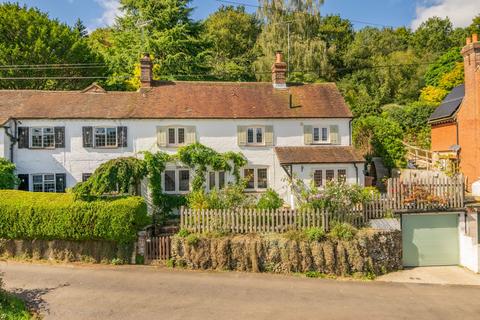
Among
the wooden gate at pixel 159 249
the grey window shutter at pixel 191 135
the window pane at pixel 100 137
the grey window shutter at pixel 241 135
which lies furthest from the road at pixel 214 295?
the grey window shutter at pixel 241 135

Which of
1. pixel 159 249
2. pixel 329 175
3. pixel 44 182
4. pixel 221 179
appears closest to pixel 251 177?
pixel 221 179

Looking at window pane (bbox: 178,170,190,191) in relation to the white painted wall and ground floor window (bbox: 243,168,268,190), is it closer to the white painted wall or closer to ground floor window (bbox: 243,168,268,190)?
the white painted wall

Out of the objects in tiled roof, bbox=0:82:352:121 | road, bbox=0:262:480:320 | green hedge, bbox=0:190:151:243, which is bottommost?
road, bbox=0:262:480:320

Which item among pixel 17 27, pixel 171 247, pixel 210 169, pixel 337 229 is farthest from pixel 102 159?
pixel 17 27

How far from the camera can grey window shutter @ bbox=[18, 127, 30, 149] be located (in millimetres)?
23344

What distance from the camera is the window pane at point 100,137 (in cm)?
2397

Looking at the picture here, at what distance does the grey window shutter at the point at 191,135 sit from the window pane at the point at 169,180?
231 cm

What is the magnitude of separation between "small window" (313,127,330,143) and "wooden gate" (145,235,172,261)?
42.7 ft

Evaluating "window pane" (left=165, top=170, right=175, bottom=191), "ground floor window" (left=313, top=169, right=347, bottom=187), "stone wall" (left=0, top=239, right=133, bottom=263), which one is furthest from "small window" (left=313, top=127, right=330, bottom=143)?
"stone wall" (left=0, top=239, right=133, bottom=263)

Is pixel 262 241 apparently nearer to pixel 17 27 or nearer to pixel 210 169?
pixel 210 169

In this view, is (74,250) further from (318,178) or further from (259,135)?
(318,178)

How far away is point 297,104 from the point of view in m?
26.3

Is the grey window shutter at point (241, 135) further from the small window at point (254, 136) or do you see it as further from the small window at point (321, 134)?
the small window at point (321, 134)

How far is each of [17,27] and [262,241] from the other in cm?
3553
